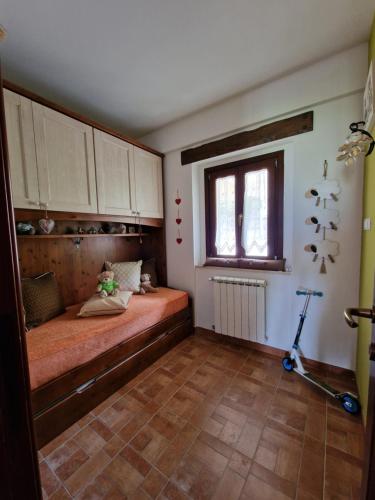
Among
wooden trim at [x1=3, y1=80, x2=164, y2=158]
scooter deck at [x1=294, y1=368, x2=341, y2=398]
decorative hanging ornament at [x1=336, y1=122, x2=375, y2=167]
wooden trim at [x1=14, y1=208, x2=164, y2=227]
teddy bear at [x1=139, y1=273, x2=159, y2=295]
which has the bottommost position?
scooter deck at [x1=294, y1=368, x2=341, y2=398]

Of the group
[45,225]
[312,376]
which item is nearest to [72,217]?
[45,225]

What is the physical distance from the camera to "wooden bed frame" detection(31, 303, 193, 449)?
133 cm

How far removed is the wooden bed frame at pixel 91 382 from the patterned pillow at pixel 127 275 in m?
0.61

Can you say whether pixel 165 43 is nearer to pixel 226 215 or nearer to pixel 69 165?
pixel 69 165

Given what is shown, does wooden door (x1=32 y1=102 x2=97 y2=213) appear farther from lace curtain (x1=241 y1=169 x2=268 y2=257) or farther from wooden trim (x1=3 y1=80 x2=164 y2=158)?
lace curtain (x1=241 y1=169 x2=268 y2=257)

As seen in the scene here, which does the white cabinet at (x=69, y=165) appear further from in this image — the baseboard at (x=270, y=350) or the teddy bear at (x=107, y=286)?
the baseboard at (x=270, y=350)

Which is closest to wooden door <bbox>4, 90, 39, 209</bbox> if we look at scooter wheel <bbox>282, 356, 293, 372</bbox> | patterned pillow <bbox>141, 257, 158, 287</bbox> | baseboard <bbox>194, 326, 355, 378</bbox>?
patterned pillow <bbox>141, 257, 158, 287</bbox>

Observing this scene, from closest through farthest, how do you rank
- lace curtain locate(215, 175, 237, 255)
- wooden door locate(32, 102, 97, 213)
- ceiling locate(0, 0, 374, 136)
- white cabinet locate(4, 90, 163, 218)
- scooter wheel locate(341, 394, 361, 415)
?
1. ceiling locate(0, 0, 374, 136)
2. scooter wheel locate(341, 394, 361, 415)
3. white cabinet locate(4, 90, 163, 218)
4. wooden door locate(32, 102, 97, 213)
5. lace curtain locate(215, 175, 237, 255)

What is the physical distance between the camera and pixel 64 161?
1.84 meters

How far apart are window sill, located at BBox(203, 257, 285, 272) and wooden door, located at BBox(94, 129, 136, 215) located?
1.17 metres

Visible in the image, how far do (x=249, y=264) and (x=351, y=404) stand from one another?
4.52 feet

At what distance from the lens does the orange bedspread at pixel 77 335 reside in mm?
1365

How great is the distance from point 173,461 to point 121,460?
1.01ft

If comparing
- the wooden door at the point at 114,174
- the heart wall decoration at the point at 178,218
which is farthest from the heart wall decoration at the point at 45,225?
the heart wall decoration at the point at 178,218
